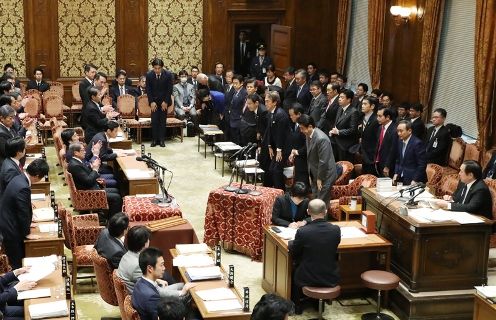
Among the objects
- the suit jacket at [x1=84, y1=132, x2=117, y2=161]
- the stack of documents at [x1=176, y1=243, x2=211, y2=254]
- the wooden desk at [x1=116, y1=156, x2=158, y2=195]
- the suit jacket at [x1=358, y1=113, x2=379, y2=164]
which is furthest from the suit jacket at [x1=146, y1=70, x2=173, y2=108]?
the stack of documents at [x1=176, y1=243, x2=211, y2=254]

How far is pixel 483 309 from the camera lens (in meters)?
6.61

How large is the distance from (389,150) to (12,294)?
6.23 metres

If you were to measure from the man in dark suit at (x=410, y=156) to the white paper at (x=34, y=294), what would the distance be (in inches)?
205

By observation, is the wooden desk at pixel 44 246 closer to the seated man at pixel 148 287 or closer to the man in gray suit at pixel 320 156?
the seated man at pixel 148 287

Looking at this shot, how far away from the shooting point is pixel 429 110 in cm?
1334

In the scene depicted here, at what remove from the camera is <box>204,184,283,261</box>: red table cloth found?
9180 mm

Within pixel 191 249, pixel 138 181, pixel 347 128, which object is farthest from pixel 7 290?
pixel 347 128

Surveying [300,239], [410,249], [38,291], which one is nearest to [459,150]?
[410,249]

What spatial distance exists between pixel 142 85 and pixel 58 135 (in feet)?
16.4

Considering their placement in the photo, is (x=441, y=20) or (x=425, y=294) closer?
(x=425, y=294)

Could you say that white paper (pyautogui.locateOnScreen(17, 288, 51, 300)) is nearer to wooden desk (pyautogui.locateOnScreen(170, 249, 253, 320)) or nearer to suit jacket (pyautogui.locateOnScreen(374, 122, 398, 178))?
wooden desk (pyautogui.locateOnScreen(170, 249, 253, 320))

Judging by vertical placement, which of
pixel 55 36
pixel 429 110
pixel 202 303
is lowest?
pixel 202 303

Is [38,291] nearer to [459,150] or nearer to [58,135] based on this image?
[58,135]

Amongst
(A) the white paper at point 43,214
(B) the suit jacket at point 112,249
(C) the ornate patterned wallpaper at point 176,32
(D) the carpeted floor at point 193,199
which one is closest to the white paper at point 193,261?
(B) the suit jacket at point 112,249
